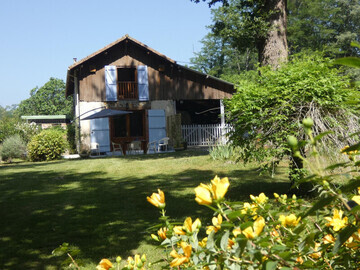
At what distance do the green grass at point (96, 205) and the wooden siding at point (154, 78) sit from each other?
7.66 meters

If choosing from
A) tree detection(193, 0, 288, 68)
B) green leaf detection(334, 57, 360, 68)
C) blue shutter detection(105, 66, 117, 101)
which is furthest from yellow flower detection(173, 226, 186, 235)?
→ blue shutter detection(105, 66, 117, 101)

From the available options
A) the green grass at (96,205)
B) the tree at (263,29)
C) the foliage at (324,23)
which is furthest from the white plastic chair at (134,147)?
the foliage at (324,23)

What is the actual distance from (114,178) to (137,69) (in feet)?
33.2

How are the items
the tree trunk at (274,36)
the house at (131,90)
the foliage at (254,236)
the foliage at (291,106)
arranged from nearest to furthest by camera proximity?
the foliage at (254,236), the foliage at (291,106), the tree trunk at (274,36), the house at (131,90)

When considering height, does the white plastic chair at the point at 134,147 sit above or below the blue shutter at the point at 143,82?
below

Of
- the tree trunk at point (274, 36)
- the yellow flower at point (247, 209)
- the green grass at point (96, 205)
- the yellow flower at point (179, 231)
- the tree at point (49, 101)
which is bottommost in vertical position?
the green grass at point (96, 205)

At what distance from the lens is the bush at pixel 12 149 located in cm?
1769

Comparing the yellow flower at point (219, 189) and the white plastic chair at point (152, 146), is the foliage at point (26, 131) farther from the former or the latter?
the yellow flower at point (219, 189)

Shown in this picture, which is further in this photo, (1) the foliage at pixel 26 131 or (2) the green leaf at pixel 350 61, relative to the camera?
(1) the foliage at pixel 26 131

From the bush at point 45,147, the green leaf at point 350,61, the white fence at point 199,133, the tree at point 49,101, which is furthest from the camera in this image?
the tree at point 49,101

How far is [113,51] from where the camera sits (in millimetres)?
18047

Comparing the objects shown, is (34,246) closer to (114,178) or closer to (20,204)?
(20,204)

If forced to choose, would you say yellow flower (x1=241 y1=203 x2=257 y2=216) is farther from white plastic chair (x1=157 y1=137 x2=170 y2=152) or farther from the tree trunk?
white plastic chair (x1=157 y1=137 x2=170 y2=152)

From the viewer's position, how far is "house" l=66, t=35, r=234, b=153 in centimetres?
1748
